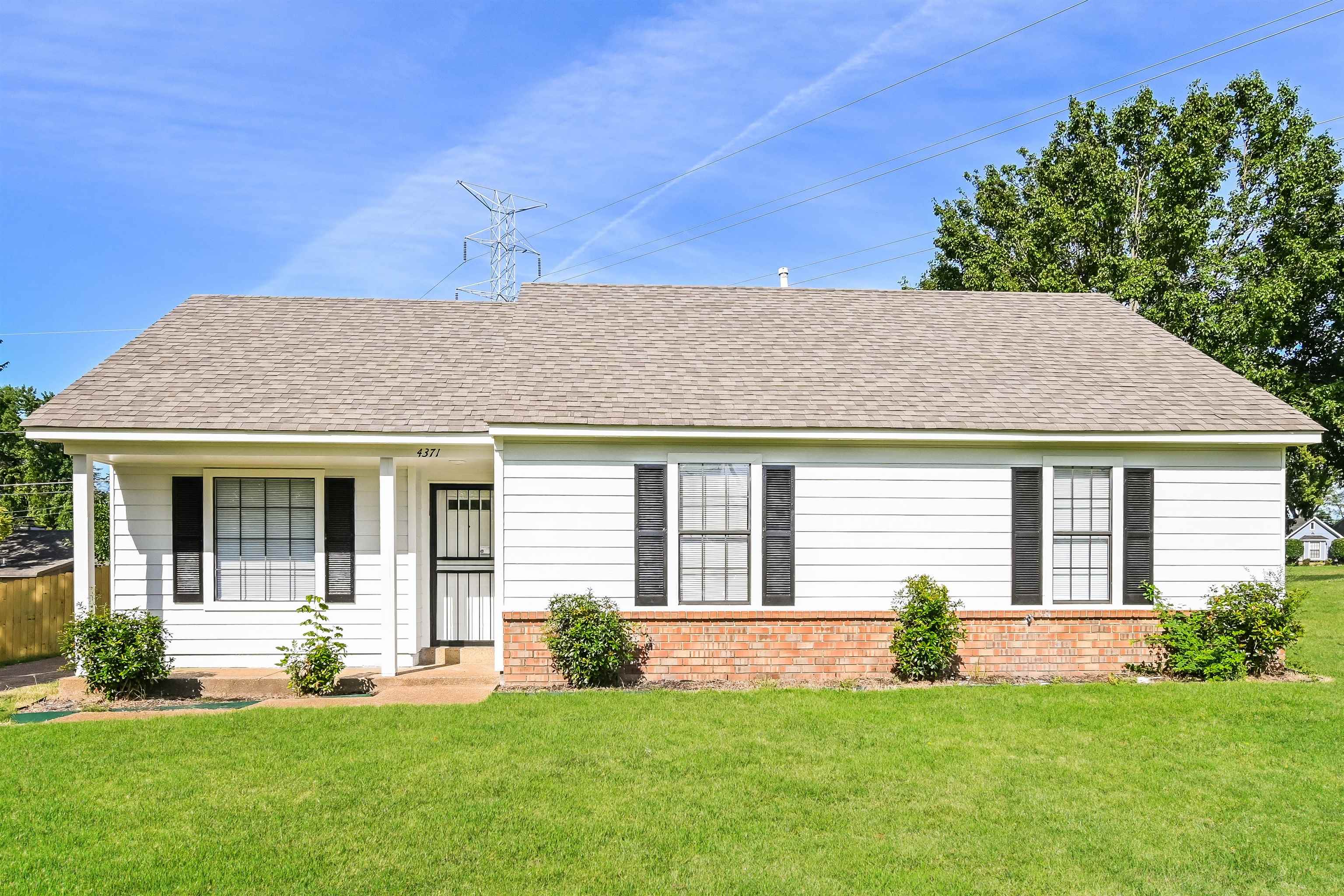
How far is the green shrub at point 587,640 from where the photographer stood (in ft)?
30.5

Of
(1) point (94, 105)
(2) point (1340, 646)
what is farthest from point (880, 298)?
(1) point (94, 105)

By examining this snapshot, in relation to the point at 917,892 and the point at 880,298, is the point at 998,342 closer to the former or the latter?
the point at 880,298

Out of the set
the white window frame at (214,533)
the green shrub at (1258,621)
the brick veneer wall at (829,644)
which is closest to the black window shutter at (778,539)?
the brick veneer wall at (829,644)

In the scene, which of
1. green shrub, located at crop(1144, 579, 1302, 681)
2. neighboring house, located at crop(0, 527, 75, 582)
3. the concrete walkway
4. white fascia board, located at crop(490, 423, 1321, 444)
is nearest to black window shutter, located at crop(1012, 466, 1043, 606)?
white fascia board, located at crop(490, 423, 1321, 444)

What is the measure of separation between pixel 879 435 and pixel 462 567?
5472 millimetres

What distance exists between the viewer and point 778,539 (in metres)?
9.91

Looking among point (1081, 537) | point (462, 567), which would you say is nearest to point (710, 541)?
point (462, 567)

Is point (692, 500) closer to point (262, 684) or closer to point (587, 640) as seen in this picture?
point (587, 640)

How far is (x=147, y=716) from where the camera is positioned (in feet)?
27.6

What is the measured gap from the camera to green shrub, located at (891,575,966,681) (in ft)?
31.4

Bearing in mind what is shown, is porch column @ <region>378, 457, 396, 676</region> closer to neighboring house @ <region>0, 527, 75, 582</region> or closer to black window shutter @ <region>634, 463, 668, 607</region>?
black window shutter @ <region>634, 463, 668, 607</region>

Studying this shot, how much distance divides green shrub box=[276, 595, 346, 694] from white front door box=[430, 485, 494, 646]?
169 cm

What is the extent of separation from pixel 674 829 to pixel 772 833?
0.59 meters

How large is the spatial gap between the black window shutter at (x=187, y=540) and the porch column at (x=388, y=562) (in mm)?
2337
